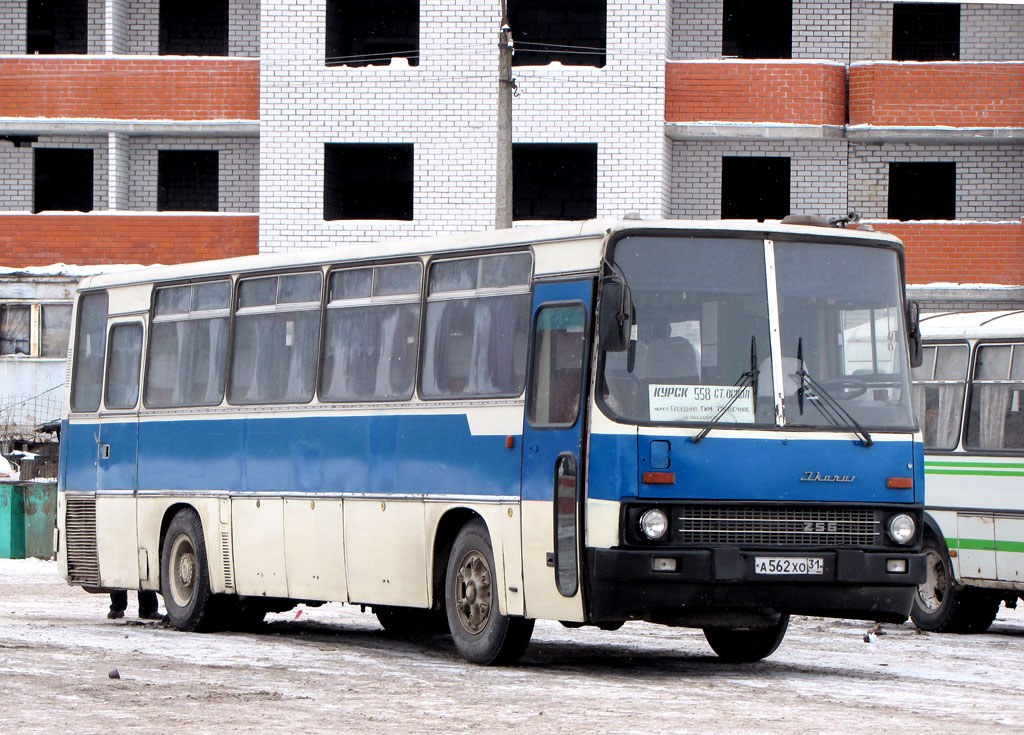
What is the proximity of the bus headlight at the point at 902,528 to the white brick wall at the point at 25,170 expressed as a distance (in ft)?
80.1

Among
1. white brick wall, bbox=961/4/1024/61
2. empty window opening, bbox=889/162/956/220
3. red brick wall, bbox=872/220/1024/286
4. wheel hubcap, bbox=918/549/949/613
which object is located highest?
white brick wall, bbox=961/4/1024/61

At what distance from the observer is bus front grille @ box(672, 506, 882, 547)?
12.2 meters

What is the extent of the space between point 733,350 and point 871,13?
71.8 feet

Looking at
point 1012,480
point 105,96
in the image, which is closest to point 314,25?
point 105,96

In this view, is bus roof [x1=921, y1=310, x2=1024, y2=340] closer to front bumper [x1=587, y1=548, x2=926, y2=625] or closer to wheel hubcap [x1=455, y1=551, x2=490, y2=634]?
front bumper [x1=587, y1=548, x2=926, y2=625]

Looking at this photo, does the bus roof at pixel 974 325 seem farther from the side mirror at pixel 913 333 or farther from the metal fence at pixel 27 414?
the metal fence at pixel 27 414

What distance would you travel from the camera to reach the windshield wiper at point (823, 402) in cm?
1261

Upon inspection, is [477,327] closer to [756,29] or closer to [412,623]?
[412,623]

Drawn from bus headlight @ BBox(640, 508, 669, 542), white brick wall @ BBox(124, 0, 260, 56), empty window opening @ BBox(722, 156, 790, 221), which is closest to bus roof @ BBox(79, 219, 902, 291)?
bus headlight @ BBox(640, 508, 669, 542)

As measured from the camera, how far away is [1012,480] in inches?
678

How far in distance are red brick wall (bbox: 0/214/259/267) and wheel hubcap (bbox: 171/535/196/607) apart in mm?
15651

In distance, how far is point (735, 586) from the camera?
12.3 meters

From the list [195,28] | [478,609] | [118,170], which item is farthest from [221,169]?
[478,609]

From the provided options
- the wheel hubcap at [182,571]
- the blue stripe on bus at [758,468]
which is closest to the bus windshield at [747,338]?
the blue stripe on bus at [758,468]
